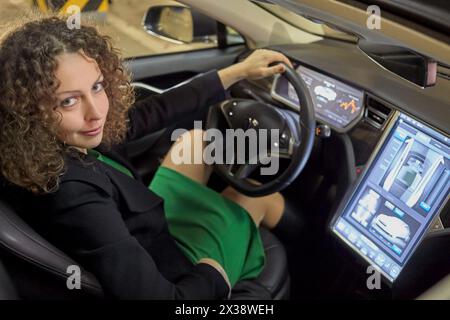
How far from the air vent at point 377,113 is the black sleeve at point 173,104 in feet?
1.37

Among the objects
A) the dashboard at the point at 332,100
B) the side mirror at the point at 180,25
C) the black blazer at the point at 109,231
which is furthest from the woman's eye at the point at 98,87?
the side mirror at the point at 180,25

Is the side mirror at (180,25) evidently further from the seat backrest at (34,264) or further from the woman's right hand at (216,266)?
the seat backrest at (34,264)

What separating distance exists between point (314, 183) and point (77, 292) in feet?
3.12

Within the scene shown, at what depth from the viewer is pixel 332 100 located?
63.4 inches

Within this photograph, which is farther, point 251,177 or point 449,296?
point 251,177

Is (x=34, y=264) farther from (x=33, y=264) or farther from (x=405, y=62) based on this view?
(x=405, y=62)

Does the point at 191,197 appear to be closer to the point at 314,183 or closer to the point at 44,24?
the point at 314,183

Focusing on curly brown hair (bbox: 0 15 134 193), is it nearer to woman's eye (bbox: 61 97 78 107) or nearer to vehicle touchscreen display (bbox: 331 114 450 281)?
woman's eye (bbox: 61 97 78 107)

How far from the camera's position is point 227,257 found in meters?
1.43


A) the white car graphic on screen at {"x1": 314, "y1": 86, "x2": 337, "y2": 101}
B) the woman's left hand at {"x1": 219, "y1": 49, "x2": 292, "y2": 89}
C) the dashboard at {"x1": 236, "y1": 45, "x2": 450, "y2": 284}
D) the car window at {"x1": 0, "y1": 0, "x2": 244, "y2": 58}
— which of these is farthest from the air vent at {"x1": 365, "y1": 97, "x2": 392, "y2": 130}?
the car window at {"x1": 0, "y1": 0, "x2": 244, "y2": 58}

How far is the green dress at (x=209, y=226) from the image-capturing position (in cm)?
143

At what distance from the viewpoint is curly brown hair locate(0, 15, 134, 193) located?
1.04 meters

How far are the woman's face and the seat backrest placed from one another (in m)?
0.19

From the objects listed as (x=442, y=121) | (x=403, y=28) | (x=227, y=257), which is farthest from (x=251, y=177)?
(x=403, y=28)
